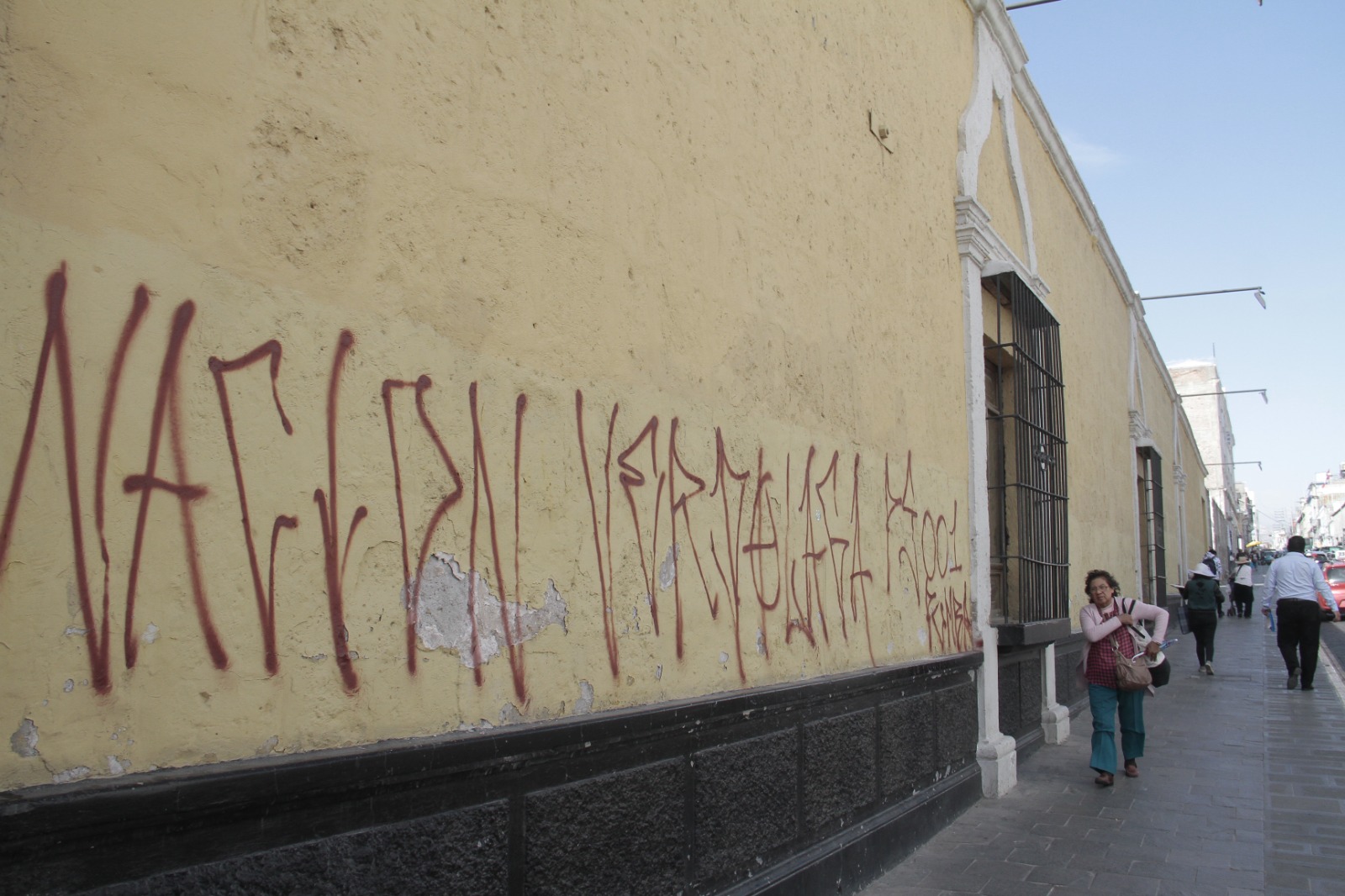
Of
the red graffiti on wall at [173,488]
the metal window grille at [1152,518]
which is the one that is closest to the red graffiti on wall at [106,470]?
the red graffiti on wall at [173,488]

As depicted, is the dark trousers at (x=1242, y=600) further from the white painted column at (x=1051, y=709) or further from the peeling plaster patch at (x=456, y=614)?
the peeling plaster patch at (x=456, y=614)

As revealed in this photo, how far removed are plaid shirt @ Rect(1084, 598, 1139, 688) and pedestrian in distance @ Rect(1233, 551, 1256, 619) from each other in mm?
14569

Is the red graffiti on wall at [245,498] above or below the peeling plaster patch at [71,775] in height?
above

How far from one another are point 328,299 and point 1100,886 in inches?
167

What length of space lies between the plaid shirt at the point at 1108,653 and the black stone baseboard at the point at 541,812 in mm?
2223

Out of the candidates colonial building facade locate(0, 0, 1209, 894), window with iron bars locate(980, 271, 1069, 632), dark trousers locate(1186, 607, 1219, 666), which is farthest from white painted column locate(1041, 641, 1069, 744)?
dark trousers locate(1186, 607, 1219, 666)

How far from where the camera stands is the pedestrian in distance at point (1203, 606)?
41.8 ft

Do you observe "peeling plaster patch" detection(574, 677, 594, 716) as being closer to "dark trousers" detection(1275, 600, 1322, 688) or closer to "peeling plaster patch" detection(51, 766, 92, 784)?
"peeling plaster patch" detection(51, 766, 92, 784)

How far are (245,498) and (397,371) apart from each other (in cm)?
53

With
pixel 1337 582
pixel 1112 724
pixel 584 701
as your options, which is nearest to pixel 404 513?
pixel 584 701

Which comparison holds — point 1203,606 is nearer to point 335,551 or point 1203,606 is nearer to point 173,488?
point 335,551

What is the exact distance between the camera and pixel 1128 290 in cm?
1608

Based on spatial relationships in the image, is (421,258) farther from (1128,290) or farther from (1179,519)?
(1179,519)

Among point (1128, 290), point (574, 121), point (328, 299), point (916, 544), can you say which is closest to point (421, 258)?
point (328, 299)
